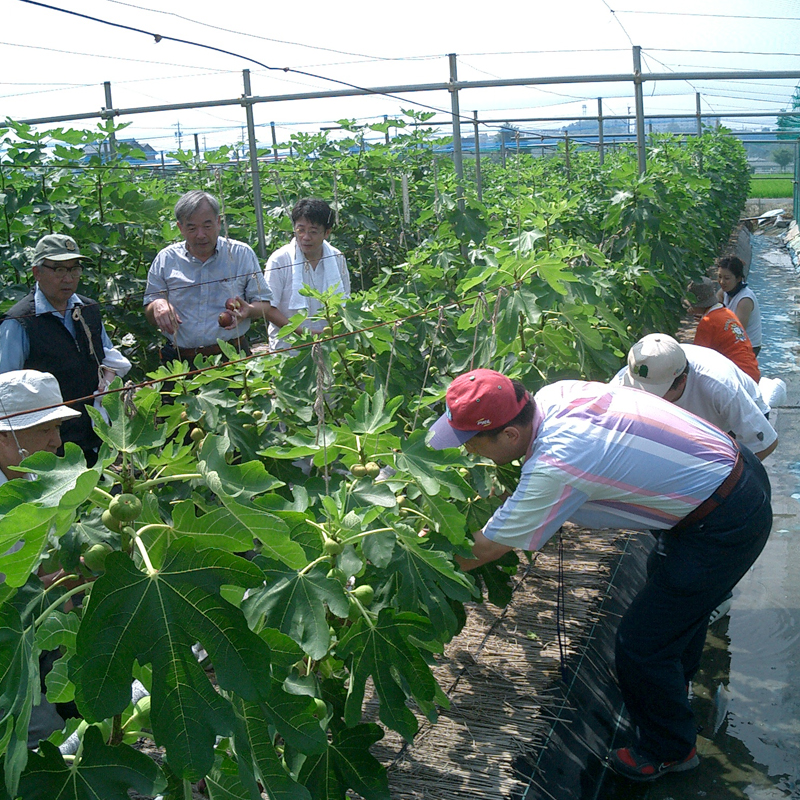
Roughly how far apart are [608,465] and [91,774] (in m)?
1.57

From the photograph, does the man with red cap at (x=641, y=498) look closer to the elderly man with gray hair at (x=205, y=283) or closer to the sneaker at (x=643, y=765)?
the sneaker at (x=643, y=765)

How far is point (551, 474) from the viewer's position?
255 centimetres

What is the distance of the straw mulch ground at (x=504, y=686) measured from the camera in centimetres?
282

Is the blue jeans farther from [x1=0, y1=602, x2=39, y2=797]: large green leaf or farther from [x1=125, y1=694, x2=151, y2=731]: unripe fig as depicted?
[x1=0, y1=602, x2=39, y2=797]: large green leaf

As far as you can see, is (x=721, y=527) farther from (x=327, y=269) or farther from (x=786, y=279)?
(x=786, y=279)

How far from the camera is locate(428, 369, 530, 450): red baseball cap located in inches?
97.4

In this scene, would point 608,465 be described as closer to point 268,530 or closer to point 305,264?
point 268,530

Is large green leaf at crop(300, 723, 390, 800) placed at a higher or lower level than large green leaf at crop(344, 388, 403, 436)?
lower

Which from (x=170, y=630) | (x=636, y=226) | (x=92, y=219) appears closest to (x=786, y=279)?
(x=636, y=226)

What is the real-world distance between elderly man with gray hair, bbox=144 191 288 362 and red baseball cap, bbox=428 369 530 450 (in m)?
1.84

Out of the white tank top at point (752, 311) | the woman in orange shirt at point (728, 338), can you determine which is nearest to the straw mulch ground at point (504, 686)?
the woman in orange shirt at point (728, 338)

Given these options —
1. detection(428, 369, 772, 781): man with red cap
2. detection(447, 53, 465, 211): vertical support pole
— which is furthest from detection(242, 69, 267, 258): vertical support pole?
detection(428, 369, 772, 781): man with red cap

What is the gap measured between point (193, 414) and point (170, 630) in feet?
4.21

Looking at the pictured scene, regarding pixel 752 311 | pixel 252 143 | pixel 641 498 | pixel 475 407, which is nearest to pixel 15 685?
pixel 475 407
